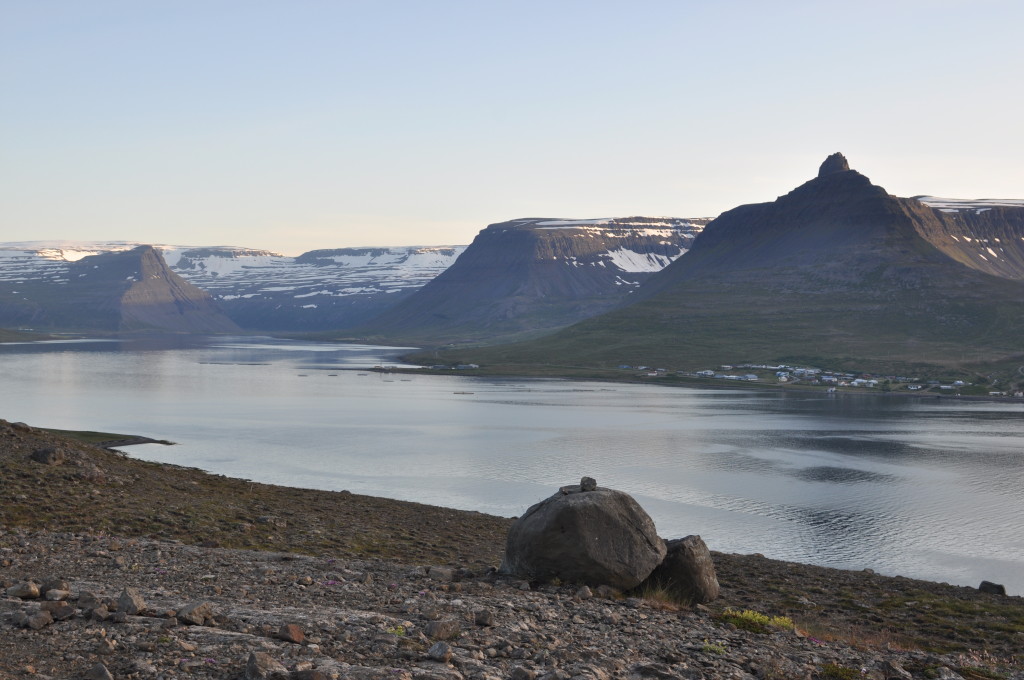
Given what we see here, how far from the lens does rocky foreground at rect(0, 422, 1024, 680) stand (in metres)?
14.6

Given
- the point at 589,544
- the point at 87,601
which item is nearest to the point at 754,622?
the point at 589,544

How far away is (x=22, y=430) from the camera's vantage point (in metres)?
44.3

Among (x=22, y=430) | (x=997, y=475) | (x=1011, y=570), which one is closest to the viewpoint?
(x=22, y=430)

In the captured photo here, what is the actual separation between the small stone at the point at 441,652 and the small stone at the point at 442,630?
0.86 metres

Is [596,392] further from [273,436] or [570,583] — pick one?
[570,583]

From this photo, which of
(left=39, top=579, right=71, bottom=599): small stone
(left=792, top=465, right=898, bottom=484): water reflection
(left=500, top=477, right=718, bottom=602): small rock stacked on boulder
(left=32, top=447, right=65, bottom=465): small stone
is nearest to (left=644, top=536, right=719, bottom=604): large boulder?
(left=500, top=477, right=718, bottom=602): small rock stacked on boulder

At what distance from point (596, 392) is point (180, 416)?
265ft

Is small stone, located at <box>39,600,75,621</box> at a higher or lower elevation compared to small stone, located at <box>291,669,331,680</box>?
higher

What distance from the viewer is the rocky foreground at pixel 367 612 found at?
14.6 meters

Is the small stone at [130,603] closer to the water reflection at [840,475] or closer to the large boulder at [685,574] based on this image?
the large boulder at [685,574]

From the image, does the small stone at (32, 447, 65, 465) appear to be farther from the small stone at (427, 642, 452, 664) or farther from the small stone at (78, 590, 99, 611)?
the small stone at (427, 642, 452, 664)

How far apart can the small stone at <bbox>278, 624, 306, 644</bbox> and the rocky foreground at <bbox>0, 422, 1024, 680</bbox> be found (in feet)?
0.12

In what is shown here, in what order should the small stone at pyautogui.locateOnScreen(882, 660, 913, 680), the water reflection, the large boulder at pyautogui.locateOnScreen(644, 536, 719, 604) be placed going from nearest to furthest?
the small stone at pyautogui.locateOnScreen(882, 660, 913, 680), the large boulder at pyautogui.locateOnScreen(644, 536, 719, 604), the water reflection

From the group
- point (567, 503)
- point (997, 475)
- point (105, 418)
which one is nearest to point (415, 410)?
point (105, 418)
